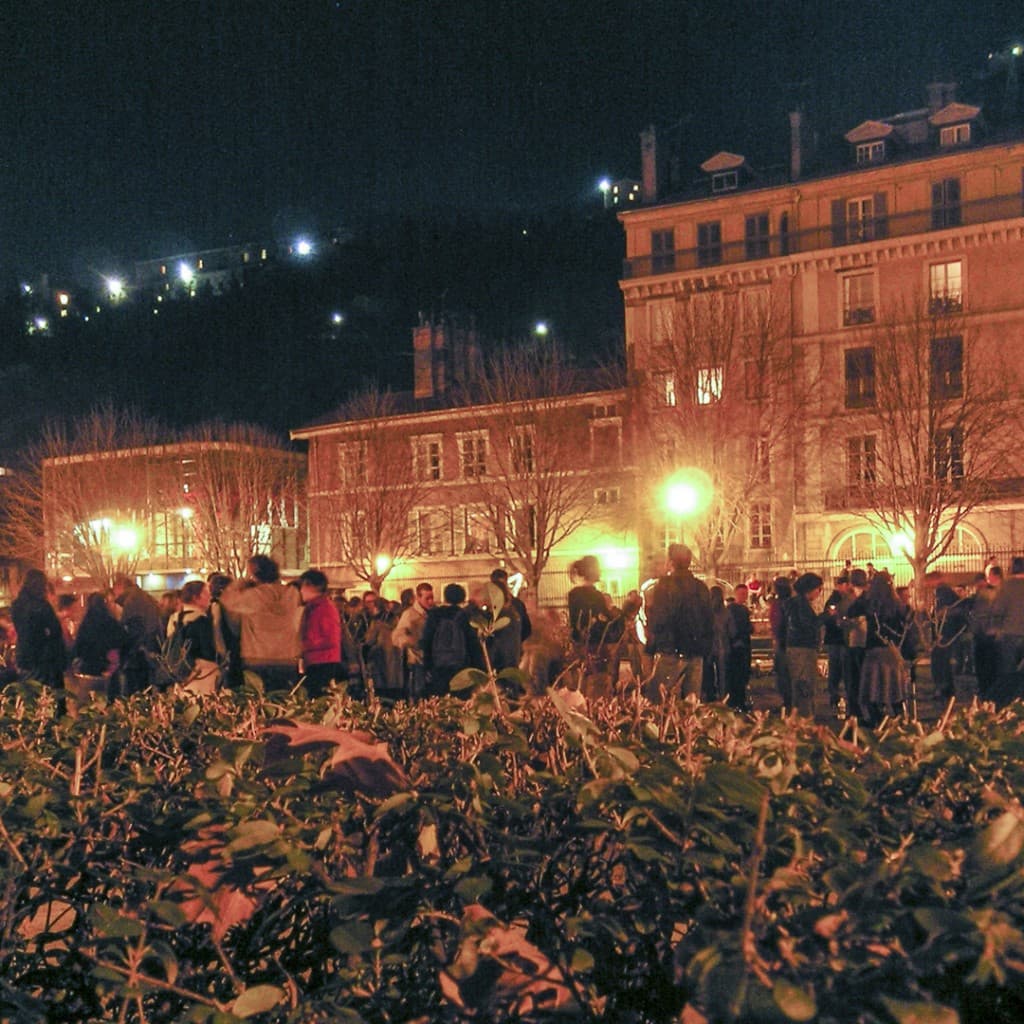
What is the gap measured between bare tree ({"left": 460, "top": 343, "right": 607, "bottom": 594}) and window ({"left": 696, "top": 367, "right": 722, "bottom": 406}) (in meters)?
6.53

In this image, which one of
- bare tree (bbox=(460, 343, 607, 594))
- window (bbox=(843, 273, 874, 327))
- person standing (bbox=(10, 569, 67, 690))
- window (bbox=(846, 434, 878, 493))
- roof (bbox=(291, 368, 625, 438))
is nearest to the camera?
person standing (bbox=(10, 569, 67, 690))

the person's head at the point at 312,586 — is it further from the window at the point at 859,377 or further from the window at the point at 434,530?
the window at the point at 434,530

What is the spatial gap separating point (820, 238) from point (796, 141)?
4385 millimetres

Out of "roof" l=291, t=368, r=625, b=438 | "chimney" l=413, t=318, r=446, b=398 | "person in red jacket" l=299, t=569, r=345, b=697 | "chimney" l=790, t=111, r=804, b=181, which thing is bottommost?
"person in red jacket" l=299, t=569, r=345, b=697

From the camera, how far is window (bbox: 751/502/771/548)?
41.7 metres

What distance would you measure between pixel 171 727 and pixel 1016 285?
41.6 m

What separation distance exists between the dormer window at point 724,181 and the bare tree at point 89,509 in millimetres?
24287

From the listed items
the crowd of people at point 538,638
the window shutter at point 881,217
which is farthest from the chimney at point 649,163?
the crowd of people at point 538,638

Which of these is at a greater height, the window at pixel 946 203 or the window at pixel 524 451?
the window at pixel 946 203

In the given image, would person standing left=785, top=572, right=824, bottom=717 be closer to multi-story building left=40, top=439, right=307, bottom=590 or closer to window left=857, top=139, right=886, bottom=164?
multi-story building left=40, top=439, right=307, bottom=590

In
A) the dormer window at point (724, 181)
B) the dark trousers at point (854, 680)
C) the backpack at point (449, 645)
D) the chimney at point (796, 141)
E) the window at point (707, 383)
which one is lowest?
the dark trousers at point (854, 680)

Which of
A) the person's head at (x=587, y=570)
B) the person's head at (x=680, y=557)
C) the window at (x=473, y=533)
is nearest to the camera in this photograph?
the person's head at (x=680, y=557)

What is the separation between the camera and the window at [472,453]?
1766 inches

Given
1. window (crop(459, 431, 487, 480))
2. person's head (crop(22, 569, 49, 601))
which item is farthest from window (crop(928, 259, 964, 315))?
person's head (crop(22, 569, 49, 601))
